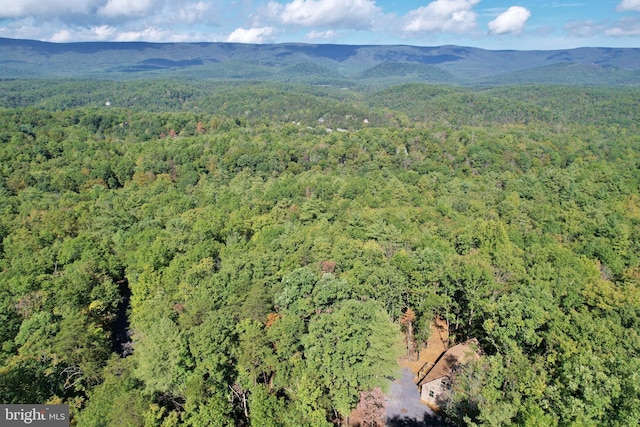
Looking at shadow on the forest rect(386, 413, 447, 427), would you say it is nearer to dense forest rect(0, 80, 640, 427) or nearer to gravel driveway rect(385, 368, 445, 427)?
gravel driveway rect(385, 368, 445, 427)

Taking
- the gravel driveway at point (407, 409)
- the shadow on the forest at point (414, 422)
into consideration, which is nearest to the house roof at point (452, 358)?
the gravel driveway at point (407, 409)

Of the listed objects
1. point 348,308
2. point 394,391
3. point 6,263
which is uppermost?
point 348,308

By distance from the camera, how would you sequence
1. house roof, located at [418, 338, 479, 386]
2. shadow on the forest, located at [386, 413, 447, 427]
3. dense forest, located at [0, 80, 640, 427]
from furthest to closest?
house roof, located at [418, 338, 479, 386] → shadow on the forest, located at [386, 413, 447, 427] → dense forest, located at [0, 80, 640, 427]

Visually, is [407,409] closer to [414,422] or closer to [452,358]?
[414,422]

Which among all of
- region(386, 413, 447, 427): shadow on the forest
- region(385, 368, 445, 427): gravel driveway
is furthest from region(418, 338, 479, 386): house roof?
region(386, 413, 447, 427): shadow on the forest

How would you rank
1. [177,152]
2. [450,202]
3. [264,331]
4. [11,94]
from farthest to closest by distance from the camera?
1. [11,94]
2. [177,152]
3. [450,202]
4. [264,331]

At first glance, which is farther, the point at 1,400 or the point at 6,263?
the point at 6,263

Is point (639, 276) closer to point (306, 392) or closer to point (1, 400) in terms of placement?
point (306, 392)

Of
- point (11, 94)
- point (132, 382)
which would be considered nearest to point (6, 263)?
point (132, 382)
